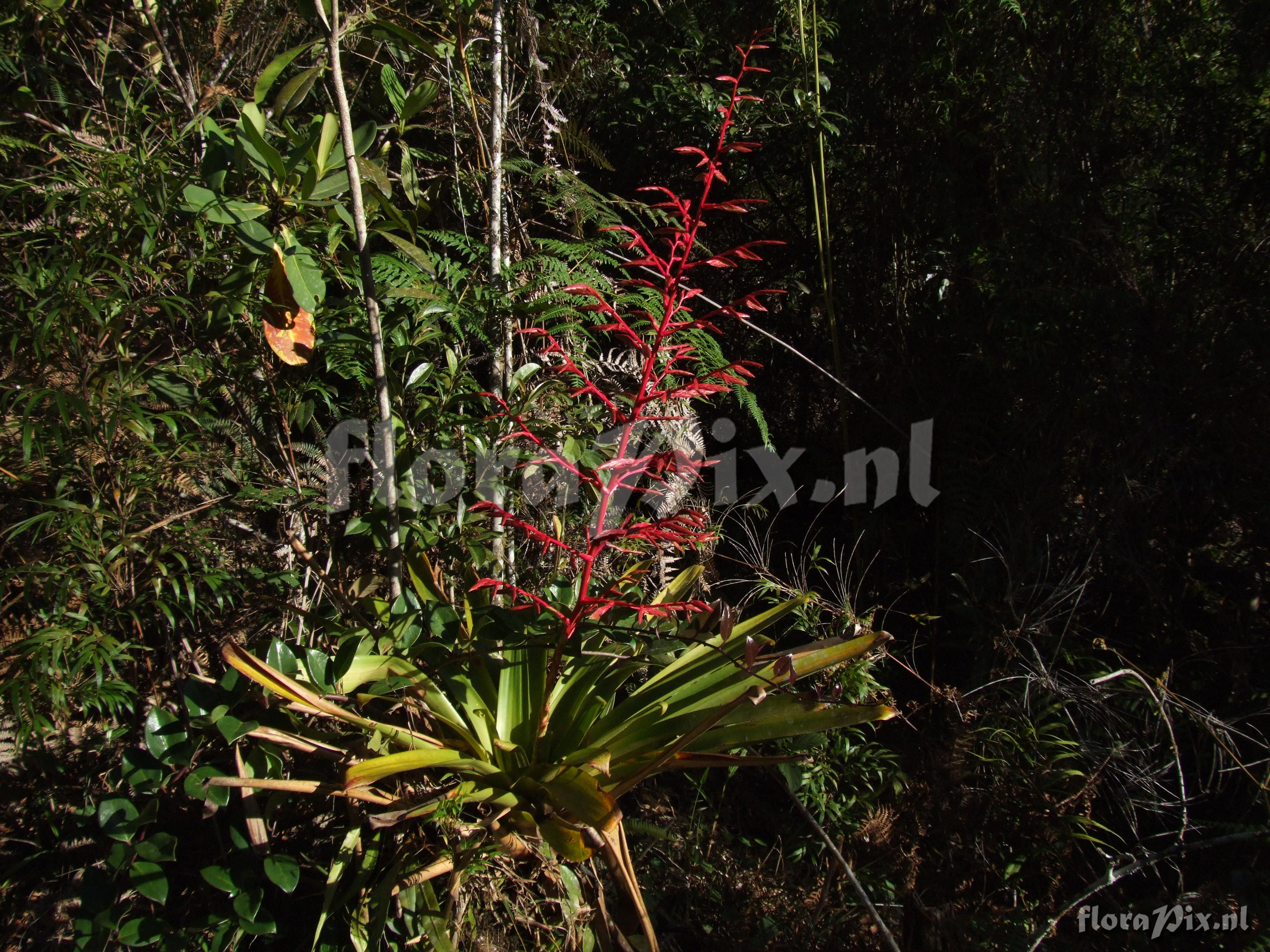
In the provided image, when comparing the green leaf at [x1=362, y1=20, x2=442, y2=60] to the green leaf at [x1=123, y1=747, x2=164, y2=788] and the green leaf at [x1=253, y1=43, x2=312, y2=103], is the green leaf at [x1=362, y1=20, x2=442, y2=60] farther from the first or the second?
the green leaf at [x1=123, y1=747, x2=164, y2=788]

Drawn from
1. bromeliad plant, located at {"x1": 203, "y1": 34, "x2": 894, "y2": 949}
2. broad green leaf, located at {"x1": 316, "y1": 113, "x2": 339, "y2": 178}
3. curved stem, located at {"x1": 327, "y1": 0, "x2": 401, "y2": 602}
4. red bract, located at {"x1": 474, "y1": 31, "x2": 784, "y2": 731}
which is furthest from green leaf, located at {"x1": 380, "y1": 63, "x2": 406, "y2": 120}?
red bract, located at {"x1": 474, "y1": 31, "x2": 784, "y2": 731}

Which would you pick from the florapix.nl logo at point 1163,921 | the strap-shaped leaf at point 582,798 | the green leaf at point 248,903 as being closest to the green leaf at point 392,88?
the strap-shaped leaf at point 582,798

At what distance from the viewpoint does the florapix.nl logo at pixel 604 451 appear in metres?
1.56

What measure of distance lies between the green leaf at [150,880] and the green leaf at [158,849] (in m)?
0.01

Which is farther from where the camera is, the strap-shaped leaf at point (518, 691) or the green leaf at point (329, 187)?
the strap-shaped leaf at point (518, 691)

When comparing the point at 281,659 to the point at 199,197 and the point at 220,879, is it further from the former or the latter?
the point at 199,197

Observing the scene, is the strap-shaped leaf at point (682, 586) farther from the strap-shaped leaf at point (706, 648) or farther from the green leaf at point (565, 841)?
the green leaf at point (565, 841)

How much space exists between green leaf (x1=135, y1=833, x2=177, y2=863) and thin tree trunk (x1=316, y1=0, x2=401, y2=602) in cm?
50

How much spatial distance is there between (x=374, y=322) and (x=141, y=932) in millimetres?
986

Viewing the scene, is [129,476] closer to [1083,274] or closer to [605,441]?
[605,441]

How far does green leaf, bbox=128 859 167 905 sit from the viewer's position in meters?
1.16

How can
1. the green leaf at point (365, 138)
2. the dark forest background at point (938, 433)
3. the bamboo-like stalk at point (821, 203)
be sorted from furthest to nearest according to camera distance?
the bamboo-like stalk at point (821, 203) → the dark forest background at point (938, 433) → the green leaf at point (365, 138)

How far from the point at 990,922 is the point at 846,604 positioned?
0.63m

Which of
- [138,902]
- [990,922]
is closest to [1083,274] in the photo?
[990,922]
